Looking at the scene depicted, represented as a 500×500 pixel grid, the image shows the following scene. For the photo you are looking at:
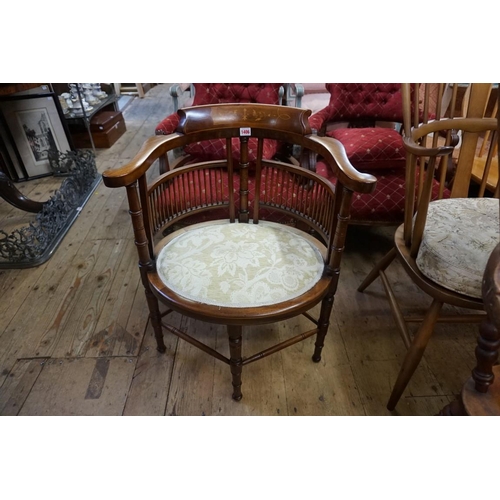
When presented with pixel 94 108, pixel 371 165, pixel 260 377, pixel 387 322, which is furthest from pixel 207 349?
pixel 94 108

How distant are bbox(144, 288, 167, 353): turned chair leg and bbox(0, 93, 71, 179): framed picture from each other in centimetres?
206

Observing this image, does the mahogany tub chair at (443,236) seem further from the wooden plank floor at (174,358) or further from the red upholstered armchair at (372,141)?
the red upholstered armchair at (372,141)

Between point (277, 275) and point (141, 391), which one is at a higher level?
point (277, 275)

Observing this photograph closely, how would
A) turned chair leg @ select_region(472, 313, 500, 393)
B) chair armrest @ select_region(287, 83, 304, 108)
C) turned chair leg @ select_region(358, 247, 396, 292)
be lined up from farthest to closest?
chair armrest @ select_region(287, 83, 304, 108), turned chair leg @ select_region(358, 247, 396, 292), turned chair leg @ select_region(472, 313, 500, 393)

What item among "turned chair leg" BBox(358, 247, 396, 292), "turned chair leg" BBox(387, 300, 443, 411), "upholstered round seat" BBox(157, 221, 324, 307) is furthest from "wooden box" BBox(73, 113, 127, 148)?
"turned chair leg" BBox(387, 300, 443, 411)

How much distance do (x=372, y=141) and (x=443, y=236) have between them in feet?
2.68

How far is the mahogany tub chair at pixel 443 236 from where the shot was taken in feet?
2.98

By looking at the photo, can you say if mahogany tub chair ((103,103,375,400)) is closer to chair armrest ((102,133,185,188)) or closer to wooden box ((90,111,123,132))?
chair armrest ((102,133,185,188))

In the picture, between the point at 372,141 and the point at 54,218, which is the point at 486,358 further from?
the point at 54,218

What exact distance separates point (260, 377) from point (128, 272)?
87 cm

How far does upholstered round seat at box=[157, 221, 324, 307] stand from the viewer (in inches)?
37.7

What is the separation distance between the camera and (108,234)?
6.74ft

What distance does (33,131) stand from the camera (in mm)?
2562

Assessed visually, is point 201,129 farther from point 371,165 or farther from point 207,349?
point 371,165
